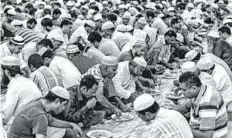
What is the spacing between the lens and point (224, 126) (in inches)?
133

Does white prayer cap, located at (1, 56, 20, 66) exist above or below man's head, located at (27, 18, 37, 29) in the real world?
above

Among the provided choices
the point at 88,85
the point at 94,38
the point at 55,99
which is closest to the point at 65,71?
the point at 88,85

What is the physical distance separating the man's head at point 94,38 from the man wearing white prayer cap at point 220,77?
2043 millimetres

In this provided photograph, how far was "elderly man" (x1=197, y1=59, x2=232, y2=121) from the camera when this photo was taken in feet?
13.4

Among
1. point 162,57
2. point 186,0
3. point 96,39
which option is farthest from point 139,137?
point 186,0

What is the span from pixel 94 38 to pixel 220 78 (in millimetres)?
2335

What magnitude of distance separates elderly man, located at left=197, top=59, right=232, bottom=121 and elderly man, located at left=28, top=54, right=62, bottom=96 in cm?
177

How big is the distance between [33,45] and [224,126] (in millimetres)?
3142

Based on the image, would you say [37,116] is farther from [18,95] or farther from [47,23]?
[47,23]

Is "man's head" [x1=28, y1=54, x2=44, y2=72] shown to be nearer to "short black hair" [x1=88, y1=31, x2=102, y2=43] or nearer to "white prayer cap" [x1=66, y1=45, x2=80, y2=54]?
"white prayer cap" [x1=66, y1=45, x2=80, y2=54]

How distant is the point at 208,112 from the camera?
298 centimetres

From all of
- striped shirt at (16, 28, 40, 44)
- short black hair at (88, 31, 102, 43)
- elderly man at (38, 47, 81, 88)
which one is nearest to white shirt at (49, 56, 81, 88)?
elderly man at (38, 47, 81, 88)

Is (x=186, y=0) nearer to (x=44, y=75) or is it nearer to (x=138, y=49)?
(x=138, y=49)

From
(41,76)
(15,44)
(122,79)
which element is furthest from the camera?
(15,44)
